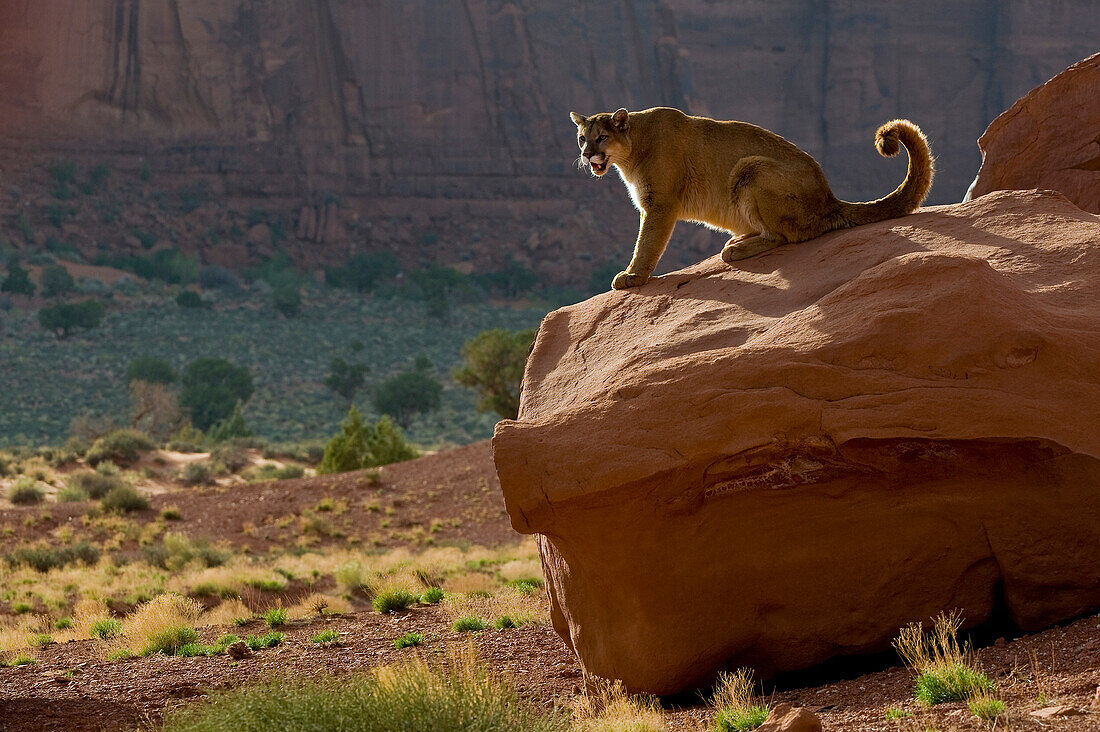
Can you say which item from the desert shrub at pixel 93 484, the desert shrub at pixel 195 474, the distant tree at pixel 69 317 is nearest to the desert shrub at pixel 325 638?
the desert shrub at pixel 93 484

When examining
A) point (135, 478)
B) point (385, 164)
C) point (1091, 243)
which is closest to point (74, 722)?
point (1091, 243)

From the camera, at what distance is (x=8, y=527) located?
22609 millimetres

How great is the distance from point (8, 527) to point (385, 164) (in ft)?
202

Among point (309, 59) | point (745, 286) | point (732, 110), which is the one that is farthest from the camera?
point (732, 110)

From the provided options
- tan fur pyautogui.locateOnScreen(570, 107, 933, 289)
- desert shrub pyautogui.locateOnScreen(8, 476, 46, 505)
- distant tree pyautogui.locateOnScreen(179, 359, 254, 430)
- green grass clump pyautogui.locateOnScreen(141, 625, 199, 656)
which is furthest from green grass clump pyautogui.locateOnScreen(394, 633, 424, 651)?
distant tree pyautogui.locateOnScreen(179, 359, 254, 430)

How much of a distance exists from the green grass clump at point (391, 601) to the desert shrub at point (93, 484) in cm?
1602

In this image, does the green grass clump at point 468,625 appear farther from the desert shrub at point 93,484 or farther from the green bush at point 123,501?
the desert shrub at point 93,484

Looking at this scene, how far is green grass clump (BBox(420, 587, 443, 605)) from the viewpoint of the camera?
13.8 metres

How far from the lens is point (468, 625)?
1143cm

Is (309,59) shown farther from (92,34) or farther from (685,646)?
(685,646)

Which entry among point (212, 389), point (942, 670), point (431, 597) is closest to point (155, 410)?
point (212, 389)

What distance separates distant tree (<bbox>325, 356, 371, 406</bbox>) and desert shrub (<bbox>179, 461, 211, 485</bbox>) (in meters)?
22.3

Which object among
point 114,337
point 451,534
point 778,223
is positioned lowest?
point 451,534

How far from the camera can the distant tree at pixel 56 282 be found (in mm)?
61469
